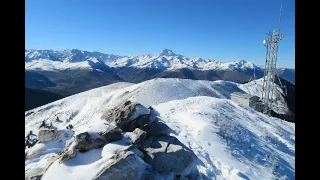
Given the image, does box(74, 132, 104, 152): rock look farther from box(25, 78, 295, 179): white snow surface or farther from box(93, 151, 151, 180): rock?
box(93, 151, 151, 180): rock

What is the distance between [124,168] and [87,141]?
9.10ft

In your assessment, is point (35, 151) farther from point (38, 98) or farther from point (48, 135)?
point (38, 98)

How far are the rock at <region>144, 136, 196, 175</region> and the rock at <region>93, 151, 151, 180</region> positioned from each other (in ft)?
2.93

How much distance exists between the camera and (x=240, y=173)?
13148 millimetres

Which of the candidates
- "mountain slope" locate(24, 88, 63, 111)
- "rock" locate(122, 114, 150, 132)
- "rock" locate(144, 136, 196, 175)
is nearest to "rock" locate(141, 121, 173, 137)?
"rock" locate(122, 114, 150, 132)

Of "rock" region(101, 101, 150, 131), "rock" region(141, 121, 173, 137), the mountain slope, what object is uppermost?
"rock" region(101, 101, 150, 131)

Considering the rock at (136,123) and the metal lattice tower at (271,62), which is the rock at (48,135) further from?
the metal lattice tower at (271,62)

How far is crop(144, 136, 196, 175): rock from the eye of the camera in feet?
39.4

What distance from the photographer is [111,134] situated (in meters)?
13.5

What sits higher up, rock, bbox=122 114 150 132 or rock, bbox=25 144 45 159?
rock, bbox=122 114 150 132

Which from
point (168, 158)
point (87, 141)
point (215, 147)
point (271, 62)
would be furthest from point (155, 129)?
point (271, 62)

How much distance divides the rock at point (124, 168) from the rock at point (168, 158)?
2.93ft
